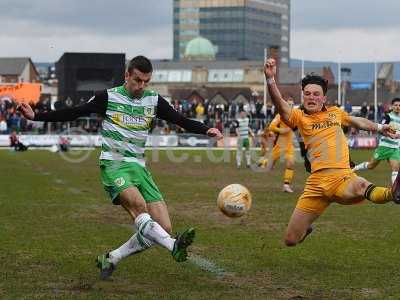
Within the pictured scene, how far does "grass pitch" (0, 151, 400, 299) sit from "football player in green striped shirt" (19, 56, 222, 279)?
59 cm

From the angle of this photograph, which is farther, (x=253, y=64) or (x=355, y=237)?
(x=253, y=64)

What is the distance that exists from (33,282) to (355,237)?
5.22 metres

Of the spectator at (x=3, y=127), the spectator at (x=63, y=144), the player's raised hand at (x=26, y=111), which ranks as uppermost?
the player's raised hand at (x=26, y=111)

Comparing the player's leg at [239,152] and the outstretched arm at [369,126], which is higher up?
the outstretched arm at [369,126]

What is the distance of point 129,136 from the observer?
28.1 feet

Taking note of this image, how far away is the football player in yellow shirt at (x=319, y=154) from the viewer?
29.6 feet

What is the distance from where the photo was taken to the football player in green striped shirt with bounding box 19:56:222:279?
331 inches

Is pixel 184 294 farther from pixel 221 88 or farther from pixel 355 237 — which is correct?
pixel 221 88

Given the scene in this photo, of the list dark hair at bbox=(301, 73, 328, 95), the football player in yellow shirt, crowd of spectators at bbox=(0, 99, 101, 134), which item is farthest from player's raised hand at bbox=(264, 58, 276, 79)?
crowd of spectators at bbox=(0, 99, 101, 134)

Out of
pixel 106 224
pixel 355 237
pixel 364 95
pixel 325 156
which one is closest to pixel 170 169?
pixel 106 224

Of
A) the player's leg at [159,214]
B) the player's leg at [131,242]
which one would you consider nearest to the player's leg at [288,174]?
the player's leg at [159,214]

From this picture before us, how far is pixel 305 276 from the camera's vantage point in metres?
8.73

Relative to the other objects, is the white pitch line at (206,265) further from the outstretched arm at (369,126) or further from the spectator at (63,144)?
the spectator at (63,144)

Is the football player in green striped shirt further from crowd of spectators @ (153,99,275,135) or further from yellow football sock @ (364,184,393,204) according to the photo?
crowd of spectators @ (153,99,275,135)
